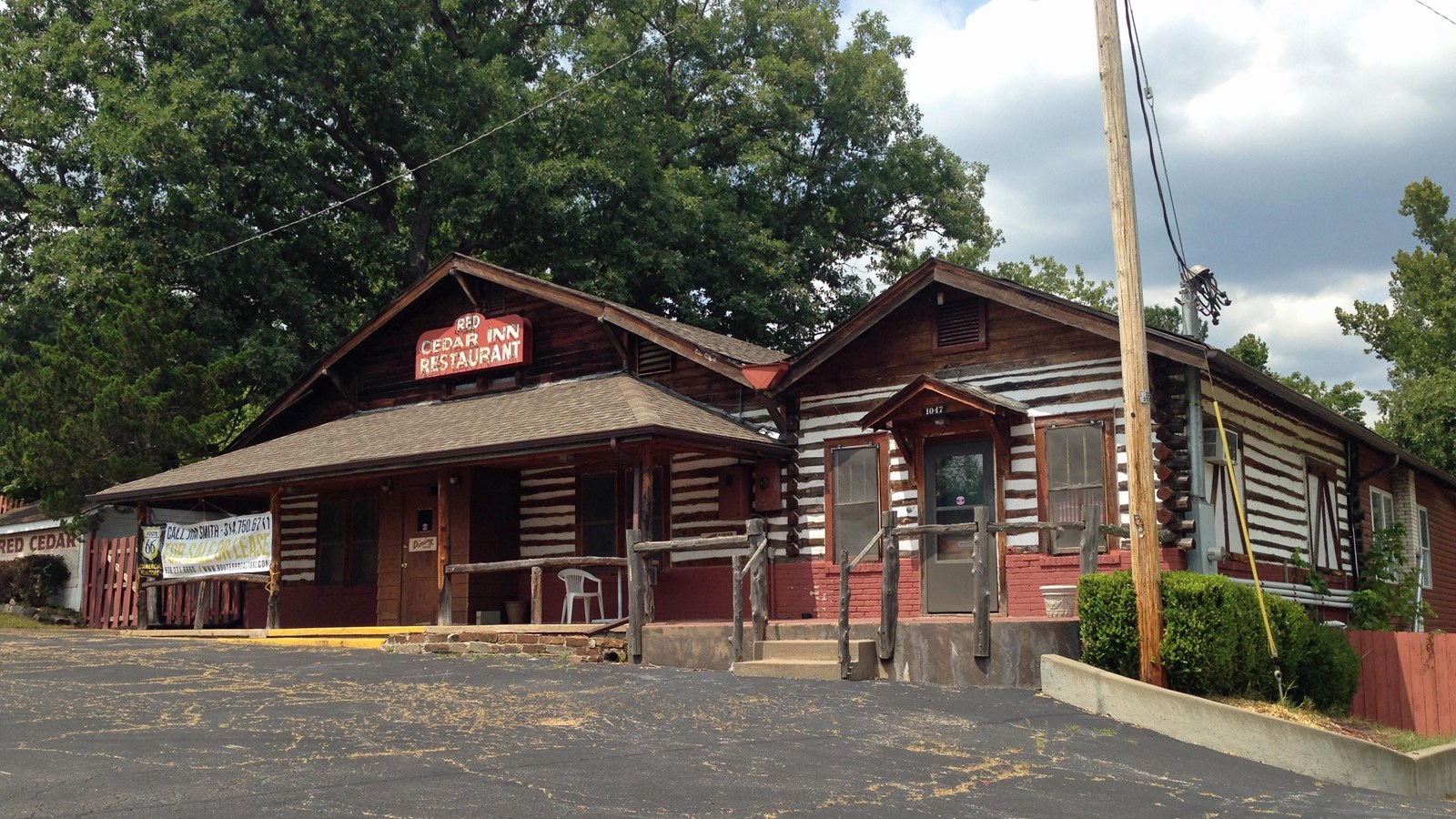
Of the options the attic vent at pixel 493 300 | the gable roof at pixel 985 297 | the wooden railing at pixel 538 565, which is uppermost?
the attic vent at pixel 493 300

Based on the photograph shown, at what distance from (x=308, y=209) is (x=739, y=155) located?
44.3ft

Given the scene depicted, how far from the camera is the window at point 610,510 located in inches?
799

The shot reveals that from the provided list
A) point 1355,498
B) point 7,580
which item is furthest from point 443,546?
point 1355,498

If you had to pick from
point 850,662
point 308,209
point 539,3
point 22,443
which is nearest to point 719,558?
A: point 850,662

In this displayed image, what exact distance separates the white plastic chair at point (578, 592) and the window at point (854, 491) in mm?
3407

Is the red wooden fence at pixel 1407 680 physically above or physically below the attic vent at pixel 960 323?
below

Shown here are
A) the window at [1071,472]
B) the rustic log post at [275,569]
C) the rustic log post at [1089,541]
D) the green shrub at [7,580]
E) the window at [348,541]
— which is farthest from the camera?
the green shrub at [7,580]

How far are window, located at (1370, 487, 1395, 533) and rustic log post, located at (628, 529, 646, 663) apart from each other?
13.2 m

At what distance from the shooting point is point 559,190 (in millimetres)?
34344

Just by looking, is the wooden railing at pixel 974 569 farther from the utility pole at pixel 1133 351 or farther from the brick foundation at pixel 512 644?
the brick foundation at pixel 512 644

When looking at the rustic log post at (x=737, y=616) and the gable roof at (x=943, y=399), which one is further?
the gable roof at (x=943, y=399)

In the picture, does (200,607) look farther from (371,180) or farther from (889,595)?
(371,180)

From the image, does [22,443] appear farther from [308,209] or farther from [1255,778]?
[1255,778]

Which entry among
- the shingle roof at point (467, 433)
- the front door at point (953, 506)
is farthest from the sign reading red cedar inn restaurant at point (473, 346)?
the front door at point (953, 506)
